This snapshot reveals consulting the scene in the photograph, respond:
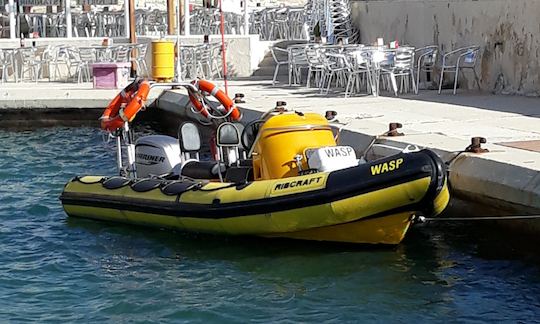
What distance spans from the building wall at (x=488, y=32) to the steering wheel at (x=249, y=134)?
18.2 ft

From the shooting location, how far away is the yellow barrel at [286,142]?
8828 millimetres

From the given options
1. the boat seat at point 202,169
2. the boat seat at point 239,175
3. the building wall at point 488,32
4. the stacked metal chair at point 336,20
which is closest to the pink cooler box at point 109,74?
the stacked metal chair at point 336,20

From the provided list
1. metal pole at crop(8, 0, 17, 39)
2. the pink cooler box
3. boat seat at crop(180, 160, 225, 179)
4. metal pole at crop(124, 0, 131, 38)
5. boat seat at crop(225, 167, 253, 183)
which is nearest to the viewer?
boat seat at crop(225, 167, 253, 183)

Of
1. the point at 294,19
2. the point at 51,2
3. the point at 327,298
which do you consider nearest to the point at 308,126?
the point at 327,298

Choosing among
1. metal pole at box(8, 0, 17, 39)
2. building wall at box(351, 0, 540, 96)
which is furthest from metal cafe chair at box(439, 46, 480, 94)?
metal pole at box(8, 0, 17, 39)

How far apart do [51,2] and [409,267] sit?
17.6 m

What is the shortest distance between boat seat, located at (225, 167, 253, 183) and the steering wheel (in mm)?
298

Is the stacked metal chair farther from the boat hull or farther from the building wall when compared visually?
the boat hull

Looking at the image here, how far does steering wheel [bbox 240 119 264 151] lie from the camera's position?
9646 millimetres

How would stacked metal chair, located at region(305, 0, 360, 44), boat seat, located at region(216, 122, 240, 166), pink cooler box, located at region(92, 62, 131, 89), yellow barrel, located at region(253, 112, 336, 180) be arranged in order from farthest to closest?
stacked metal chair, located at region(305, 0, 360, 44), pink cooler box, located at region(92, 62, 131, 89), boat seat, located at region(216, 122, 240, 166), yellow barrel, located at region(253, 112, 336, 180)

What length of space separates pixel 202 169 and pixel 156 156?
0.68 meters

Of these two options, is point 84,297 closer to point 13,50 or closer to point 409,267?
point 409,267

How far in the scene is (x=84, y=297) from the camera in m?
7.66

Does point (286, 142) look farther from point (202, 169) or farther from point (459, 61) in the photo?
point (459, 61)
